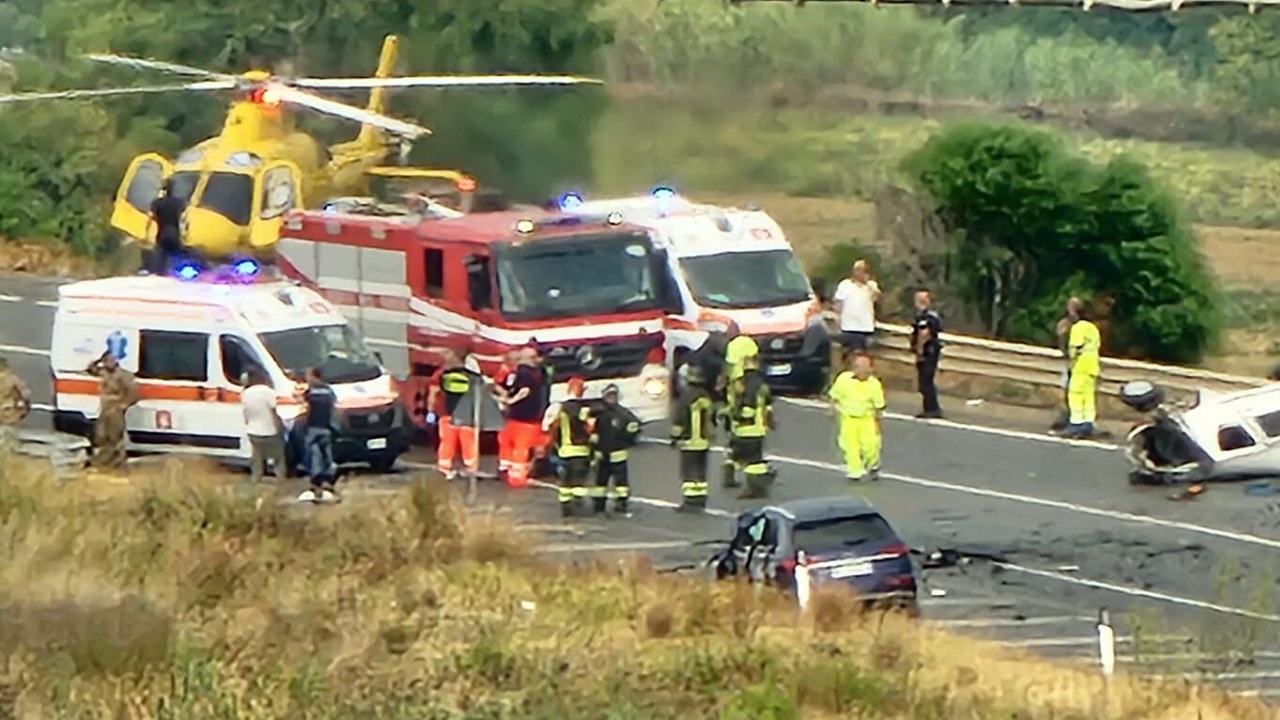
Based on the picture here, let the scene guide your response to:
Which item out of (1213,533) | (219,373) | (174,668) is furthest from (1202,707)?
(219,373)

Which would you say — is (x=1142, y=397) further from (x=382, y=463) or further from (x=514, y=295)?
(x=382, y=463)

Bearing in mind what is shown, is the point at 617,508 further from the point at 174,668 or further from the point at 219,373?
the point at 174,668

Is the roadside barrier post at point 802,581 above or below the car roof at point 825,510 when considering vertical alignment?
below

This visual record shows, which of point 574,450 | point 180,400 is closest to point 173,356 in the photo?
point 180,400

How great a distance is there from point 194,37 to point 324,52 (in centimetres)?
234

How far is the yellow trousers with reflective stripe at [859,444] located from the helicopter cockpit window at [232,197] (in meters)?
10.9

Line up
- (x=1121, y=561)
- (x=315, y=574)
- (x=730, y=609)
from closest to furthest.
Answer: (x=730, y=609) → (x=315, y=574) → (x=1121, y=561)

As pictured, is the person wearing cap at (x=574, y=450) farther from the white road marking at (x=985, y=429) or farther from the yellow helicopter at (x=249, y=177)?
the yellow helicopter at (x=249, y=177)

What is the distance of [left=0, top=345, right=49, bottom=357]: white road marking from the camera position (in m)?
33.1

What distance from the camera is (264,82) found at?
1228 inches

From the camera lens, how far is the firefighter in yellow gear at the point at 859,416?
23.4 meters

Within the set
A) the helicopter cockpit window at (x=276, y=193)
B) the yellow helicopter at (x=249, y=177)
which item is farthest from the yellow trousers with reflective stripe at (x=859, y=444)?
the helicopter cockpit window at (x=276, y=193)

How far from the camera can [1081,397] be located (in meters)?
26.1

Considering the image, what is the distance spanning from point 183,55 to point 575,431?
84.7 feet
